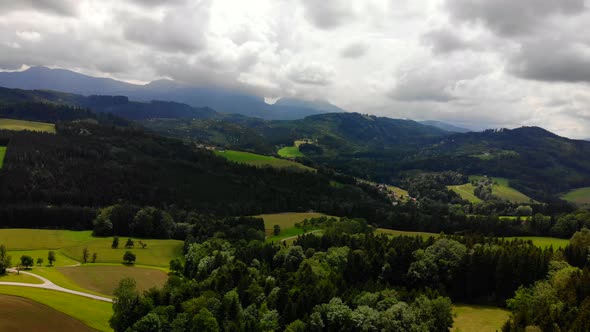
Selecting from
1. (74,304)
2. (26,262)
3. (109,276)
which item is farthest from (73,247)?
(74,304)

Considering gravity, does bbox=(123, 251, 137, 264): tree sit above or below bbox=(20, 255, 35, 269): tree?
below

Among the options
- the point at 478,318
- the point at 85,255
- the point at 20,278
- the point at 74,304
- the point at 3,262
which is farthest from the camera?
A: the point at 85,255

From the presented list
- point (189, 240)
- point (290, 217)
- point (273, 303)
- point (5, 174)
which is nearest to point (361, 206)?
point (290, 217)

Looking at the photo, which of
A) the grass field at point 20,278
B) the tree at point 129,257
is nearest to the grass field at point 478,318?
the tree at point 129,257

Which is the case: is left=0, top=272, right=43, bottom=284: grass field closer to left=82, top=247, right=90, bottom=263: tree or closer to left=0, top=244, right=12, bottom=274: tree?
left=0, top=244, right=12, bottom=274: tree

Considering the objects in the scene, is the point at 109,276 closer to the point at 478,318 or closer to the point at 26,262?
Answer: the point at 26,262

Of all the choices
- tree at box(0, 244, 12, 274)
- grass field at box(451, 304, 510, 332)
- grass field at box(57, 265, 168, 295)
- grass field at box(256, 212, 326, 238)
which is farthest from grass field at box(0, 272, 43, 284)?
grass field at box(451, 304, 510, 332)
